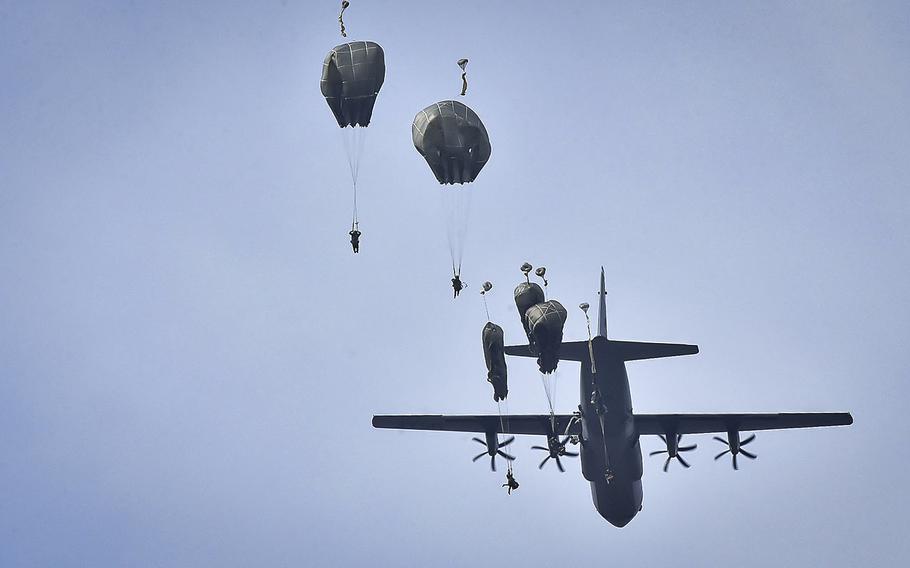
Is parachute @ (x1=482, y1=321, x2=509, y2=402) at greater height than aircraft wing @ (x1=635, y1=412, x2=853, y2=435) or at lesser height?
greater

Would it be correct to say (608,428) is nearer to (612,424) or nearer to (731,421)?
(612,424)

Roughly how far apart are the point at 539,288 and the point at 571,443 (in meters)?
15.5

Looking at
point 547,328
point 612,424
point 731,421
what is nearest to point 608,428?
point 612,424

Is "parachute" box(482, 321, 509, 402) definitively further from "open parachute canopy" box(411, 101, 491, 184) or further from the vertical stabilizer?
the vertical stabilizer

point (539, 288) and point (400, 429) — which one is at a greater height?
point (539, 288)

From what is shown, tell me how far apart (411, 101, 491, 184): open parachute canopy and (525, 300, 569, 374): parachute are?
282 inches

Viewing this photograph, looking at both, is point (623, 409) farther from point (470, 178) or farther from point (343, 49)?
point (343, 49)

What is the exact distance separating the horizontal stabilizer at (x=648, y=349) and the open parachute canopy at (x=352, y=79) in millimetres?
24008

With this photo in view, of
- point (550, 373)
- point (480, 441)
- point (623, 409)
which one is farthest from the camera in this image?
point (480, 441)

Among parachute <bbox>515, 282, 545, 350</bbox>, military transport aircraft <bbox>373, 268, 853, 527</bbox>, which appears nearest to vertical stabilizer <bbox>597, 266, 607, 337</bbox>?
military transport aircraft <bbox>373, 268, 853, 527</bbox>

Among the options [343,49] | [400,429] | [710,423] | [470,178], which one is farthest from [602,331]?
[343,49]

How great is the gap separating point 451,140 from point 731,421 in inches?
1337

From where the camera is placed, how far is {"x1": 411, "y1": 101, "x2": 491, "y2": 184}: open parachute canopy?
50469 millimetres

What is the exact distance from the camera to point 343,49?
51.6 m
